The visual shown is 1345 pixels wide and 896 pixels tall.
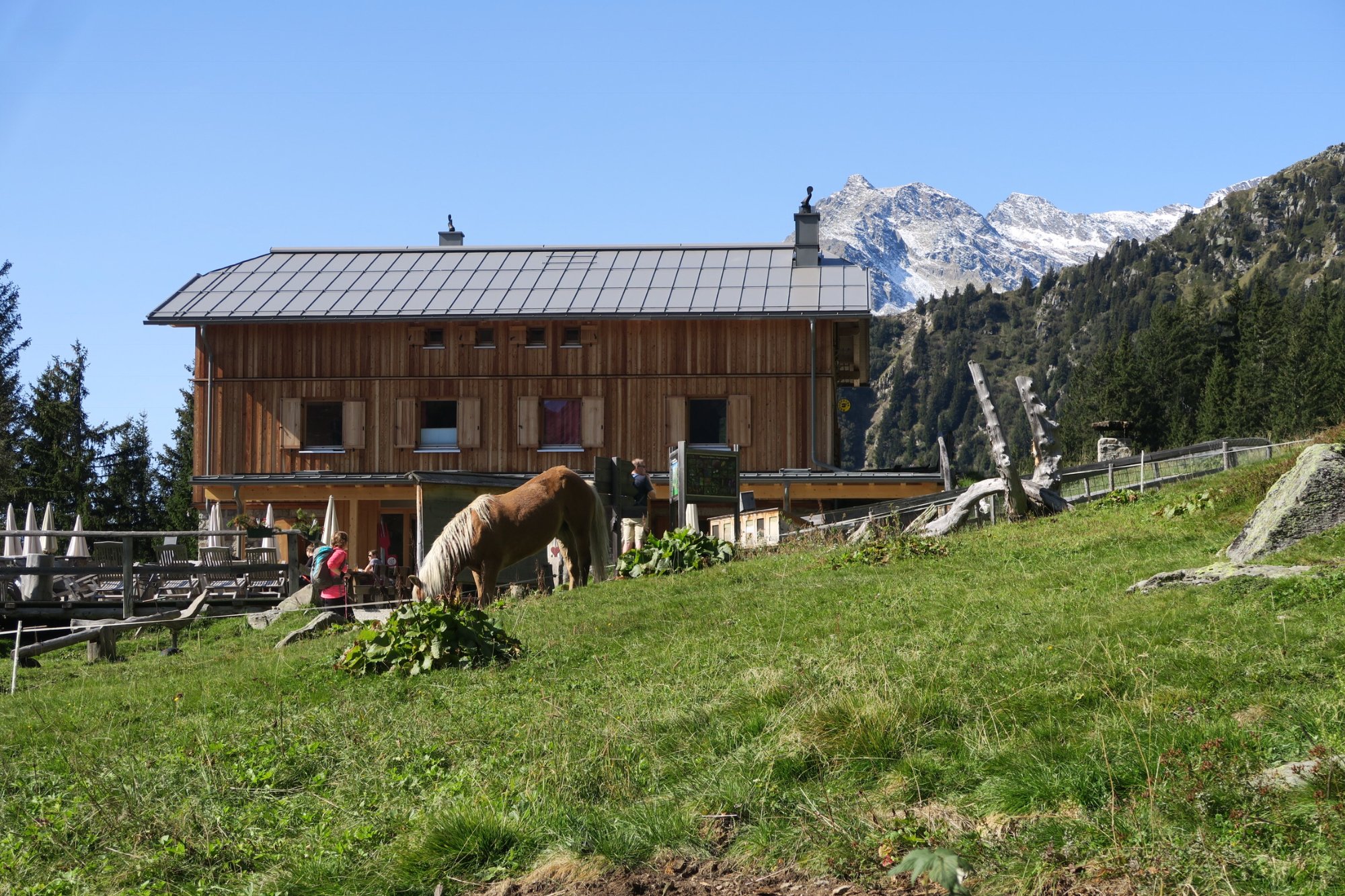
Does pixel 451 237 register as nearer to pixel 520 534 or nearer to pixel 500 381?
pixel 500 381

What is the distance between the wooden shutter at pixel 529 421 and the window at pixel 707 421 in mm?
3850

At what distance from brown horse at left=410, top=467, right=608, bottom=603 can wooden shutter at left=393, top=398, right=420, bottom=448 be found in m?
15.2

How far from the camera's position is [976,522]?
65.1 feet

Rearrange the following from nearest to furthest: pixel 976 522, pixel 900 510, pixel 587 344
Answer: pixel 976 522 < pixel 900 510 < pixel 587 344

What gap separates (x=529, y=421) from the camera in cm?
3216

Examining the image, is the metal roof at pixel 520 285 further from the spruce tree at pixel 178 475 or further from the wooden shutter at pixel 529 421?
the spruce tree at pixel 178 475

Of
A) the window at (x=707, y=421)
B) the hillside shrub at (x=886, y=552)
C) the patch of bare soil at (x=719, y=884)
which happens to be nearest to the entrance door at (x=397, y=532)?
the window at (x=707, y=421)

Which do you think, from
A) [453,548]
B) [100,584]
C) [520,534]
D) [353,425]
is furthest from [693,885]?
[353,425]

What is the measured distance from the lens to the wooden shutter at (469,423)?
106 feet

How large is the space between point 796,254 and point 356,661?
27261 mm

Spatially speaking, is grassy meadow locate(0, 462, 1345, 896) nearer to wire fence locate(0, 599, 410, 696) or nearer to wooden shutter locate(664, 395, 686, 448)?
wire fence locate(0, 599, 410, 696)

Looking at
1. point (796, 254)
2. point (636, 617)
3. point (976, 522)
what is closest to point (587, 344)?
point (796, 254)

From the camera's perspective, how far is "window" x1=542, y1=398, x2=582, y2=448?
32.4 m

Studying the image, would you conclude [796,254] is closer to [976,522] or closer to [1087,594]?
[976,522]
